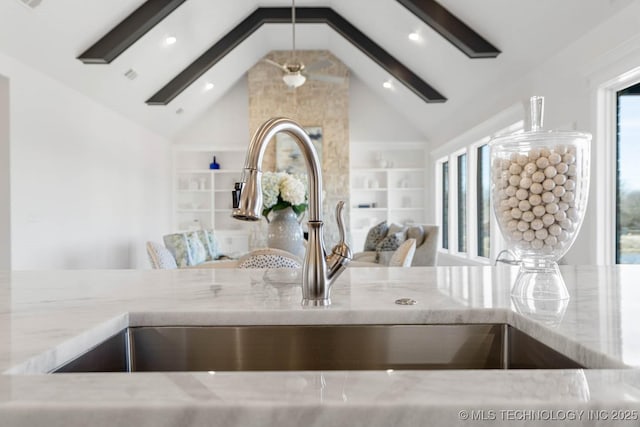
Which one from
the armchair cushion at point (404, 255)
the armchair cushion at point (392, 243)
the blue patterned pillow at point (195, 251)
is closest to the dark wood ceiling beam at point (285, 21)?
the blue patterned pillow at point (195, 251)

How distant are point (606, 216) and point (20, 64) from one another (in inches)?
197

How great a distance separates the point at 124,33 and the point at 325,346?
15.3 ft

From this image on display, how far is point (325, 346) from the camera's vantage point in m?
0.90

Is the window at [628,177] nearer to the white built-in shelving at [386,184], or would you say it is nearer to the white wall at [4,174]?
the white wall at [4,174]

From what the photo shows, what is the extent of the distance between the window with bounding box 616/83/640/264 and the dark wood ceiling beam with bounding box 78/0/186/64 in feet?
13.5

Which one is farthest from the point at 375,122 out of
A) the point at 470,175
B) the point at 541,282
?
the point at 541,282

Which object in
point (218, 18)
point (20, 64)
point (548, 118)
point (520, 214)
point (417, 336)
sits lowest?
point (417, 336)

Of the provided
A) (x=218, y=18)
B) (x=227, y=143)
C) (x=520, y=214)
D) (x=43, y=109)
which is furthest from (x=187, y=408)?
(x=227, y=143)

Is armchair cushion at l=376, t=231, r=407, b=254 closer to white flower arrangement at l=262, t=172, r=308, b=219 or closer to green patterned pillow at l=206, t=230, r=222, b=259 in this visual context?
white flower arrangement at l=262, t=172, r=308, b=219

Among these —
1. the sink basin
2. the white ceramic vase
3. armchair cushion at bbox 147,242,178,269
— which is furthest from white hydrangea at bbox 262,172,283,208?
the sink basin

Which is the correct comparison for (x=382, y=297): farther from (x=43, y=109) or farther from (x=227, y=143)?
(x=227, y=143)

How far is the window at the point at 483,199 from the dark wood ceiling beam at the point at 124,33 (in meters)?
4.19

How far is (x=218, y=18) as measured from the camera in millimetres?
6047

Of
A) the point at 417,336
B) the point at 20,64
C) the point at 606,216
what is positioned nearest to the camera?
the point at 417,336
